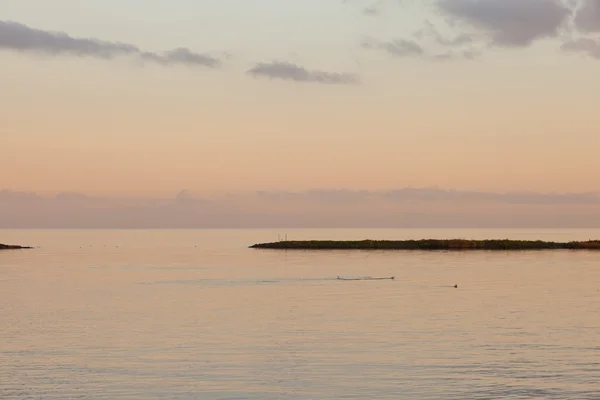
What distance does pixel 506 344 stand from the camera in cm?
4753

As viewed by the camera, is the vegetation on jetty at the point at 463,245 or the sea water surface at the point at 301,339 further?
the vegetation on jetty at the point at 463,245

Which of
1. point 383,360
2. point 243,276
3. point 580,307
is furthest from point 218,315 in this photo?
point 243,276

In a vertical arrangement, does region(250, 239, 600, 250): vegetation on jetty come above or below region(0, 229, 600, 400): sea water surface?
above

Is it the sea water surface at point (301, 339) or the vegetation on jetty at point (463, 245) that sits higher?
the vegetation on jetty at point (463, 245)

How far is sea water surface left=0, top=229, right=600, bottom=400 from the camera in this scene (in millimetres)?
36531

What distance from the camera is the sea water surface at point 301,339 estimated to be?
36531 millimetres

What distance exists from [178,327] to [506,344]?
68.8 ft

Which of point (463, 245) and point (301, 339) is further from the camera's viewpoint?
point (463, 245)

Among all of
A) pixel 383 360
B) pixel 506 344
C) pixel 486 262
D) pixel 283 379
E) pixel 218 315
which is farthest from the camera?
pixel 486 262

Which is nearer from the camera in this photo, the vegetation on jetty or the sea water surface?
the sea water surface

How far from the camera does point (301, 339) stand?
162 ft

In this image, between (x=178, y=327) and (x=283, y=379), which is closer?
(x=283, y=379)

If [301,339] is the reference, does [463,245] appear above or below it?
above

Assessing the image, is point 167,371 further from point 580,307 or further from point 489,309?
point 580,307
